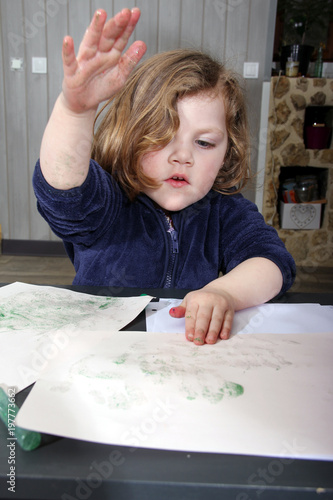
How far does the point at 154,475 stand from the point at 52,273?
2.34 metres

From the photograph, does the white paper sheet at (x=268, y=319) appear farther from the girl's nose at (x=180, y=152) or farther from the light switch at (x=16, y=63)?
the light switch at (x=16, y=63)

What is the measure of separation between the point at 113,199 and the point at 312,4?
2.77 meters

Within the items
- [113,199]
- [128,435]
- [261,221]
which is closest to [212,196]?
[261,221]

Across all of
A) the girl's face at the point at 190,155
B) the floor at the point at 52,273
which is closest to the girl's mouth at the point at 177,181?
the girl's face at the point at 190,155

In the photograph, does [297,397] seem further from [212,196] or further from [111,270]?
[212,196]

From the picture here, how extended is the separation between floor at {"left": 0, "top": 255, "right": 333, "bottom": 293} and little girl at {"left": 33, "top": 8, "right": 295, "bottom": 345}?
4.96 feet

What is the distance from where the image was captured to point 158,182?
28.8 inches

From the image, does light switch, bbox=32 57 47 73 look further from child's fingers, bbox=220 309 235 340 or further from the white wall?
child's fingers, bbox=220 309 235 340

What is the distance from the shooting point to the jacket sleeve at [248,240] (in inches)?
27.7

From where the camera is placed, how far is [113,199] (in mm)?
761

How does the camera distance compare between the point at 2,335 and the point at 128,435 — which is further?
the point at 2,335

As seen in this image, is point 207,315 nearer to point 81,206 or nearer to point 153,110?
point 81,206

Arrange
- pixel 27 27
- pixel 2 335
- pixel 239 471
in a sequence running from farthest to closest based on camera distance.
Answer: pixel 27 27 < pixel 2 335 < pixel 239 471

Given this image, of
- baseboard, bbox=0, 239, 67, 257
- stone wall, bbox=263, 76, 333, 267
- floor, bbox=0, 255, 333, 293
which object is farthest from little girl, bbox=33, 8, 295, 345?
baseboard, bbox=0, 239, 67, 257
